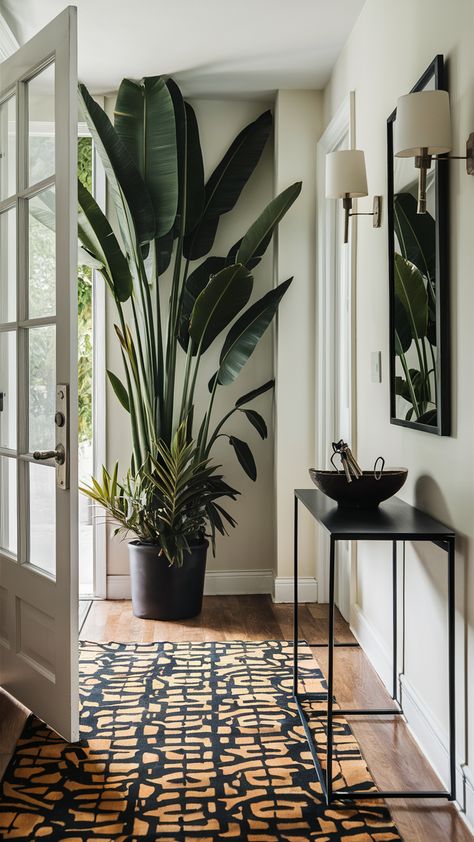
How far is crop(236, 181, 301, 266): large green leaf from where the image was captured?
3908 mm

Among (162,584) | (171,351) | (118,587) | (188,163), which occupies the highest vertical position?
(188,163)

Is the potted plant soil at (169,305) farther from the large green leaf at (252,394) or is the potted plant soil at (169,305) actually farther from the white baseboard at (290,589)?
the white baseboard at (290,589)

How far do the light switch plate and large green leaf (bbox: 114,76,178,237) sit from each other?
1.30 meters

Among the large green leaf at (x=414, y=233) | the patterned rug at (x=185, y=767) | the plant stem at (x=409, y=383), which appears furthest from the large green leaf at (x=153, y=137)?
the patterned rug at (x=185, y=767)

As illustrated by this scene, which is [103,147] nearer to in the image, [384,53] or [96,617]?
[384,53]

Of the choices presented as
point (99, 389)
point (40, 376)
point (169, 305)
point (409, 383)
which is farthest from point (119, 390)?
point (409, 383)

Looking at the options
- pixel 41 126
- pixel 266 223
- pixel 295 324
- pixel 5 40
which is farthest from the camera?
pixel 295 324

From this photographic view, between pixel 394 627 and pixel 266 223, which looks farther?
pixel 266 223

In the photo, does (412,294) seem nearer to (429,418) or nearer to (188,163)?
(429,418)

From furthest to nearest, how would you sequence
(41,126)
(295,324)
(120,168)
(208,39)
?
(295,324) → (120,168) → (208,39) → (41,126)

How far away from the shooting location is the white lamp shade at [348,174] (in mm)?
3002

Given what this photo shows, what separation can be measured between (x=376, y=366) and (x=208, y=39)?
1.72 metres

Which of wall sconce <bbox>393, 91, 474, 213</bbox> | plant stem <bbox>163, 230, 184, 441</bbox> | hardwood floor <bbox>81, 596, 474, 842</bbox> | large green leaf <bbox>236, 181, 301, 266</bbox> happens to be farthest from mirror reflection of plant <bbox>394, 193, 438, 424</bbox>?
plant stem <bbox>163, 230, 184, 441</bbox>

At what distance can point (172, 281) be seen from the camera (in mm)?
4234
